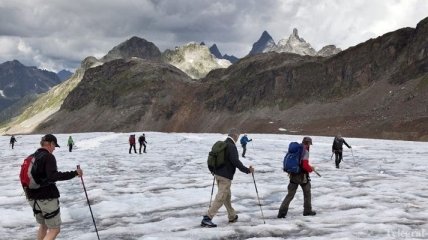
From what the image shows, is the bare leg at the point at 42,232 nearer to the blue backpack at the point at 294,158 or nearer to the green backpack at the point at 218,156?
the green backpack at the point at 218,156

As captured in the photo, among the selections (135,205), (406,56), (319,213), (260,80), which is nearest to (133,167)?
(135,205)

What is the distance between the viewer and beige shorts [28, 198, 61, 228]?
28.0ft

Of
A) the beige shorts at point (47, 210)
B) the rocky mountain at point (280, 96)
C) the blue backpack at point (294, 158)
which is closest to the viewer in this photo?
the beige shorts at point (47, 210)

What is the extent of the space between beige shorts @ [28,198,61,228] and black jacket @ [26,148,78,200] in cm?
11

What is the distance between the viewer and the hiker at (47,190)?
27.3 ft

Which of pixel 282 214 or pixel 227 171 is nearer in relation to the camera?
pixel 227 171

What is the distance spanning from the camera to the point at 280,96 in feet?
420

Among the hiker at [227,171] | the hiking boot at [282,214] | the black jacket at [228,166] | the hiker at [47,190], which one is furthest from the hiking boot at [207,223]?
the hiker at [47,190]

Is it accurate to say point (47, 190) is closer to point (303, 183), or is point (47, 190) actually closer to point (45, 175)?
point (45, 175)

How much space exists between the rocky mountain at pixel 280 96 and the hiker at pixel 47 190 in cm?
7391

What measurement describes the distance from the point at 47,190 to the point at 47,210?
1.26 ft

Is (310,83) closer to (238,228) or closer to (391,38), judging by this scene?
(391,38)

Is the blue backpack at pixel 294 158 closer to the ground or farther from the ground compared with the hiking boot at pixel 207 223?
farther from the ground

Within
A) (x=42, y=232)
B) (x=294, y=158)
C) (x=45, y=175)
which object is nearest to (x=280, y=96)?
(x=294, y=158)
